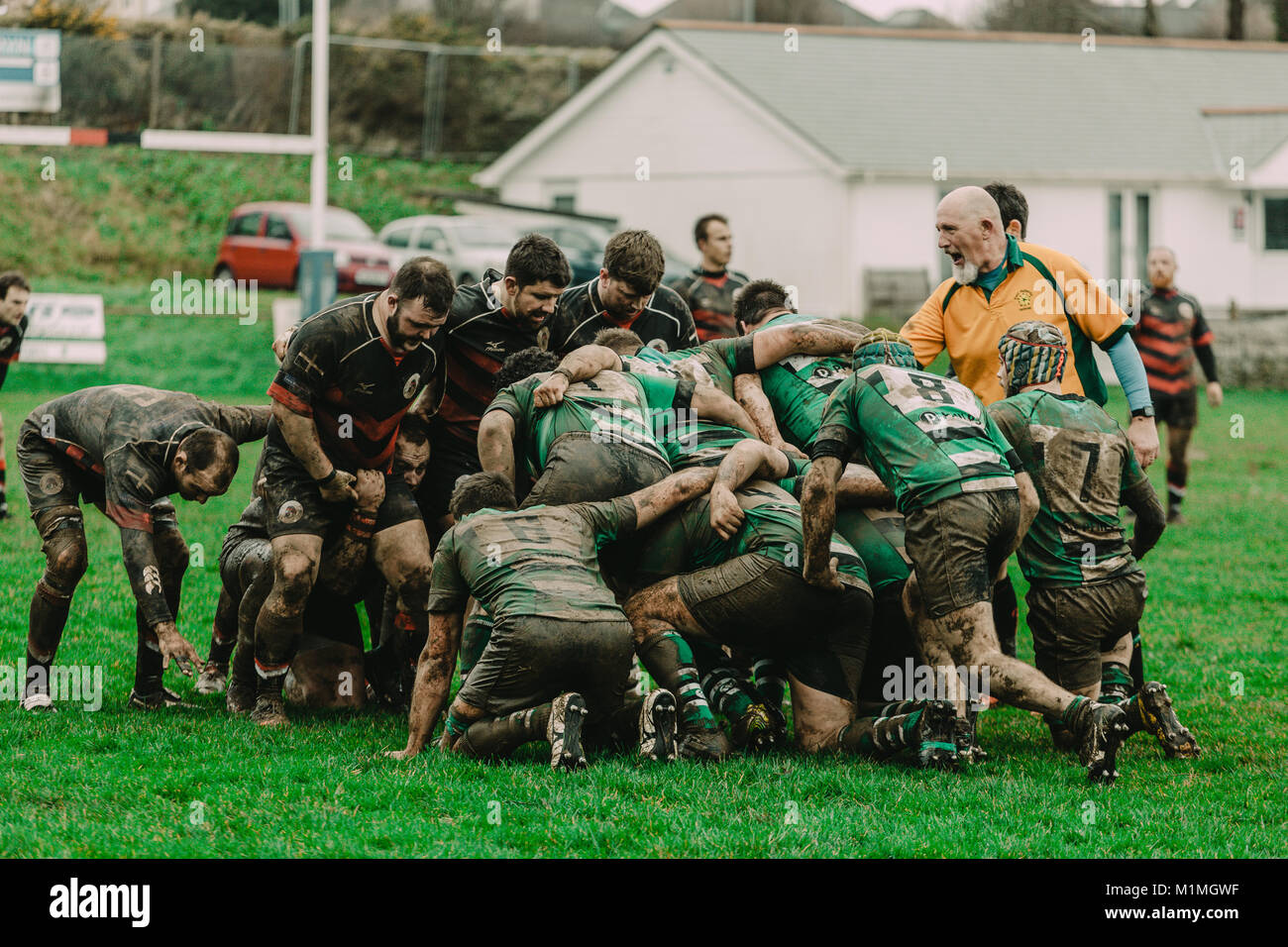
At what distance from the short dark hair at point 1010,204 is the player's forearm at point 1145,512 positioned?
5.22 ft

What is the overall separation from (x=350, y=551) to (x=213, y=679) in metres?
1.09

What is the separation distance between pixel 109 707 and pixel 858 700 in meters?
3.51

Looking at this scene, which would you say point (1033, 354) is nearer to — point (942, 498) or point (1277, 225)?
point (942, 498)

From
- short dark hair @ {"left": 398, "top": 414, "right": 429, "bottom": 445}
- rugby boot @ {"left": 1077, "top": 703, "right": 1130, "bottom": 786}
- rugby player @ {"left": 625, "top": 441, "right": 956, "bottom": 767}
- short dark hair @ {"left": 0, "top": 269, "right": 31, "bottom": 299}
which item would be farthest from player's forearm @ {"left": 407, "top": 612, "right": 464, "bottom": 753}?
short dark hair @ {"left": 0, "top": 269, "right": 31, "bottom": 299}

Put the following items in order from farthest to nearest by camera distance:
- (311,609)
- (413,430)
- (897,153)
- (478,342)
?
(897,153)
(478,342)
(413,430)
(311,609)

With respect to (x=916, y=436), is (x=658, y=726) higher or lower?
lower

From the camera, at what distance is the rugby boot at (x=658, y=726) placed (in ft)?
19.0

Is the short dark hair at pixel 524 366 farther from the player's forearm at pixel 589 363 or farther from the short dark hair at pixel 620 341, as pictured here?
the short dark hair at pixel 620 341

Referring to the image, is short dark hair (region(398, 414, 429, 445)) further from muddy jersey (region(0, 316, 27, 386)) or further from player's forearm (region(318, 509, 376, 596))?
muddy jersey (region(0, 316, 27, 386))

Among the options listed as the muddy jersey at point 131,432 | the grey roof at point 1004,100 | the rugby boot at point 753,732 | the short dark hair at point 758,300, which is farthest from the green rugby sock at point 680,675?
the grey roof at point 1004,100

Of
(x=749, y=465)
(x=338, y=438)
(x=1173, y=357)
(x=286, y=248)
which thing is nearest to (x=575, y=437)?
(x=749, y=465)

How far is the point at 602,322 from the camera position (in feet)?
25.6

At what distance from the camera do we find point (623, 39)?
50.1 meters

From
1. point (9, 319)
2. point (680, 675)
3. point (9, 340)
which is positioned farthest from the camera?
point (9, 340)
